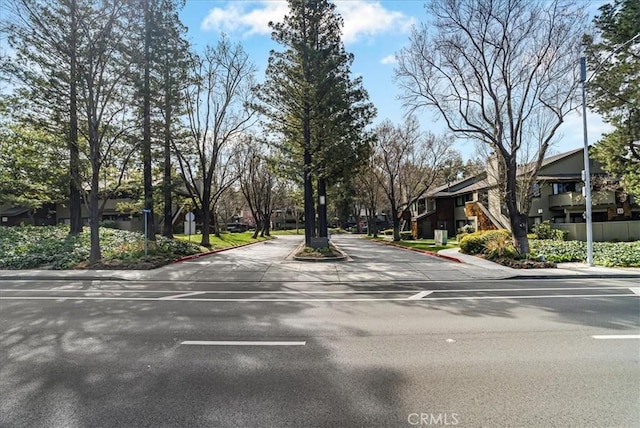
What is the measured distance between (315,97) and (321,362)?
58.6ft

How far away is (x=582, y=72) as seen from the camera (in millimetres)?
15227

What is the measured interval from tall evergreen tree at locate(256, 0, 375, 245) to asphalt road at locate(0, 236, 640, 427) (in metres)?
13.6

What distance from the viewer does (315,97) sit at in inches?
813

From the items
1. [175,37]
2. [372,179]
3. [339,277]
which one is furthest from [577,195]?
[175,37]

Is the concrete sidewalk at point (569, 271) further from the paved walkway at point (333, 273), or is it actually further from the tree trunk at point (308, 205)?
the tree trunk at point (308, 205)

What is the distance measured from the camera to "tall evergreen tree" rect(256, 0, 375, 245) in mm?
20750

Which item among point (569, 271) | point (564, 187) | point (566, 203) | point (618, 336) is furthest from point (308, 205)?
point (564, 187)

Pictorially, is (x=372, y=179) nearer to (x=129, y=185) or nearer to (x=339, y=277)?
(x=129, y=185)

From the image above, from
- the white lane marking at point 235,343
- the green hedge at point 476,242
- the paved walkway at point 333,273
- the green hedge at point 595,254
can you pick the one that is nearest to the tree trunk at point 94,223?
the paved walkway at point 333,273

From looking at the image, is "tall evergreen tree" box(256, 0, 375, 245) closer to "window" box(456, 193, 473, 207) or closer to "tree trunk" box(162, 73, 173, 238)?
"tree trunk" box(162, 73, 173, 238)

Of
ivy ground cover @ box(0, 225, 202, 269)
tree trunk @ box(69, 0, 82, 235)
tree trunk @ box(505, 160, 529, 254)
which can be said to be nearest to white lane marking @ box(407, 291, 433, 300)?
tree trunk @ box(505, 160, 529, 254)

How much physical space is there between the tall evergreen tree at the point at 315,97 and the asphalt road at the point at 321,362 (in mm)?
13626

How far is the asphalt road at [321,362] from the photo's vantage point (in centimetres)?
364

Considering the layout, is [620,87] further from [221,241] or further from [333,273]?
[221,241]
